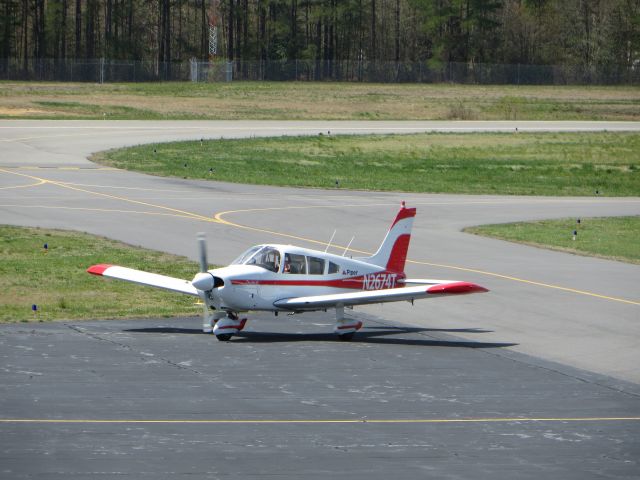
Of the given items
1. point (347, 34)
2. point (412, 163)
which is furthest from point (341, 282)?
point (347, 34)

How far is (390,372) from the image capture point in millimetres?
27828

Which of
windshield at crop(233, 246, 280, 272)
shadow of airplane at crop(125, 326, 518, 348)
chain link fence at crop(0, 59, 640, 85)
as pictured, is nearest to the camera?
windshield at crop(233, 246, 280, 272)

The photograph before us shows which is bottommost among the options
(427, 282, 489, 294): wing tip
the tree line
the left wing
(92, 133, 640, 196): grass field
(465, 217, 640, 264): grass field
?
(465, 217, 640, 264): grass field

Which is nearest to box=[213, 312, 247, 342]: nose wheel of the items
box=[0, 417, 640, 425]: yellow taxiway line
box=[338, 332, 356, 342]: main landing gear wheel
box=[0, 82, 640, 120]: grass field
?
box=[338, 332, 356, 342]: main landing gear wheel

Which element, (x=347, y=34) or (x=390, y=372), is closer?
(x=390, y=372)

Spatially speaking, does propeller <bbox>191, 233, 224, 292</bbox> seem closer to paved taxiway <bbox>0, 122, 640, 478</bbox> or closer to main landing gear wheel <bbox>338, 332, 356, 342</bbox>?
paved taxiway <bbox>0, 122, 640, 478</bbox>

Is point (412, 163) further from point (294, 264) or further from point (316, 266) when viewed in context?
point (294, 264)

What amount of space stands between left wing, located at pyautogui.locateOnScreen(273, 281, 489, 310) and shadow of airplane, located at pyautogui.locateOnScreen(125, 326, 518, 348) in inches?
56.2

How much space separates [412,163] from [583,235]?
92.2 ft

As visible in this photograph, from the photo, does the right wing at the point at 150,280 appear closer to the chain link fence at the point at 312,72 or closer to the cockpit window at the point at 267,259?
the cockpit window at the point at 267,259

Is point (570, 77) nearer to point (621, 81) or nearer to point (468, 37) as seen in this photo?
point (621, 81)

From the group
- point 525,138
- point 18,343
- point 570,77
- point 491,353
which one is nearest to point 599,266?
point 491,353

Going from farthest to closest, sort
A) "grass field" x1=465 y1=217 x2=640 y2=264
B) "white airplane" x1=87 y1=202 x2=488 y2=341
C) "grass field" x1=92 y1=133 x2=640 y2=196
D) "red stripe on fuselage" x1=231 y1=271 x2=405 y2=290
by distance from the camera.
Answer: "grass field" x1=92 y1=133 x2=640 y2=196, "grass field" x1=465 y1=217 x2=640 y2=264, "red stripe on fuselage" x1=231 y1=271 x2=405 y2=290, "white airplane" x1=87 y1=202 x2=488 y2=341

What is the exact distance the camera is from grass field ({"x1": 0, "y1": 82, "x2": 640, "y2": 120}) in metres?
116
